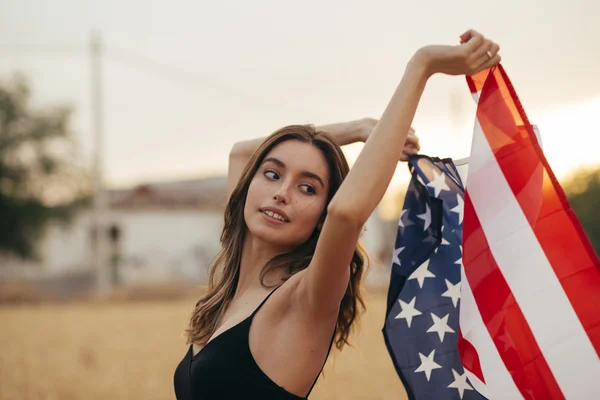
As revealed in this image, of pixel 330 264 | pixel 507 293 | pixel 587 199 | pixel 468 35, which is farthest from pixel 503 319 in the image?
pixel 587 199

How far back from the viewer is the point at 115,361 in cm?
1050

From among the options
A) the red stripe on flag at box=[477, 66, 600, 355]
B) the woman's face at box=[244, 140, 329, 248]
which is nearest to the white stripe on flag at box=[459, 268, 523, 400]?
the red stripe on flag at box=[477, 66, 600, 355]

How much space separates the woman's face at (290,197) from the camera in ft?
8.06

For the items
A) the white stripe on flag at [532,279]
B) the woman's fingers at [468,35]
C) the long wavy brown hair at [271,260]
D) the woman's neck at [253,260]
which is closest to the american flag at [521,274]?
the white stripe on flag at [532,279]

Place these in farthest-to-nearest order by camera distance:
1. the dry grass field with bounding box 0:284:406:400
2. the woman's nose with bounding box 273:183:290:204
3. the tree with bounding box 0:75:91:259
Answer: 1. the tree with bounding box 0:75:91:259
2. the dry grass field with bounding box 0:284:406:400
3. the woman's nose with bounding box 273:183:290:204

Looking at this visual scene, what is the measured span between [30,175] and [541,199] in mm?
36320

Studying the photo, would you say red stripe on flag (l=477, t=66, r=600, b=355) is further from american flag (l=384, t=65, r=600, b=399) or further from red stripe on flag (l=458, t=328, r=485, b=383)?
red stripe on flag (l=458, t=328, r=485, b=383)

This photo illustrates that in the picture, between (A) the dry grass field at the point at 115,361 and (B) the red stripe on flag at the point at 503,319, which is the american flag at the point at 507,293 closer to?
(B) the red stripe on flag at the point at 503,319

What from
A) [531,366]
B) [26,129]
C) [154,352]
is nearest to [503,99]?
[531,366]

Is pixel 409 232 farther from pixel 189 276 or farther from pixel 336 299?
pixel 189 276

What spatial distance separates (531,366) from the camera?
218cm

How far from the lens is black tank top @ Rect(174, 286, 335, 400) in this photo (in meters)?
2.22

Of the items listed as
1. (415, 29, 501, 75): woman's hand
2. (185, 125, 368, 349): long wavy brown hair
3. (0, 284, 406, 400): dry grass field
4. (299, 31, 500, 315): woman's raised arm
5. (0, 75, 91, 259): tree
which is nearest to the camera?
(299, 31, 500, 315): woman's raised arm

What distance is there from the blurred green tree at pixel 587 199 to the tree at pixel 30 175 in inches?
902
